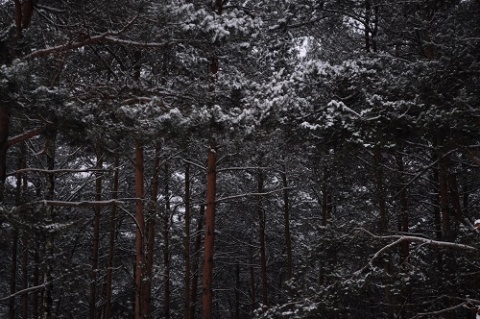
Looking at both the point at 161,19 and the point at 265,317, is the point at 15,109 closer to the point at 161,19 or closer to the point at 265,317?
the point at 161,19

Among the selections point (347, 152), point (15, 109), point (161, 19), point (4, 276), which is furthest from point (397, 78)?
point (4, 276)

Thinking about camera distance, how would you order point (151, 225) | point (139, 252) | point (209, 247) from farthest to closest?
point (151, 225)
point (209, 247)
point (139, 252)

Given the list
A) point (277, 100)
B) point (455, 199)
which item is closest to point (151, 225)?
point (277, 100)

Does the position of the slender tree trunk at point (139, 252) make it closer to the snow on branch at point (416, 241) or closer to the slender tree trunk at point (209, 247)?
the slender tree trunk at point (209, 247)

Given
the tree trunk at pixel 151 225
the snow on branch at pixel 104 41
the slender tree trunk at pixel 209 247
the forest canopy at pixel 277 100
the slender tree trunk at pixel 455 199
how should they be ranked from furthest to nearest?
1. the slender tree trunk at pixel 209 247
2. the slender tree trunk at pixel 455 199
3. the tree trunk at pixel 151 225
4. the snow on branch at pixel 104 41
5. the forest canopy at pixel 277 100

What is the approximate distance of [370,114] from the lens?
23.7 ft

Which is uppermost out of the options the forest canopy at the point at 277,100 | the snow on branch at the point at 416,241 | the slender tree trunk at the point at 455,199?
the forest canopy at the point at 277,100

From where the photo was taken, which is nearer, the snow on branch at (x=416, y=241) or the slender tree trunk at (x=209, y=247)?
the snow on branch at (x=416, y=241)

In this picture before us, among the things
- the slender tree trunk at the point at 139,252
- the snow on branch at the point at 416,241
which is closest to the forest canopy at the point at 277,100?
the snow on branch at the point at 416,241

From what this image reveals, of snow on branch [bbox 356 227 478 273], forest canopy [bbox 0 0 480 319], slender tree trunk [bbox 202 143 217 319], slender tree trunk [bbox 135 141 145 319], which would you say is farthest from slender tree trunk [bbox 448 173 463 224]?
slender tree trunk [bbox 135 141 145 319]

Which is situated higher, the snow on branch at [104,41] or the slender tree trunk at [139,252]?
the snow on branch at [104,41]

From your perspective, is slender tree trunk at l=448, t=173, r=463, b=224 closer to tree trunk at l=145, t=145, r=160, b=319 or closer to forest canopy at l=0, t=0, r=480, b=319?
forest canopy at l=0, t=0, r=480, b=319

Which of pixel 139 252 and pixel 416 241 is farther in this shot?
pixel 139 252

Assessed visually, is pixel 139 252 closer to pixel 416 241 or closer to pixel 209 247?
pixel 209 247
